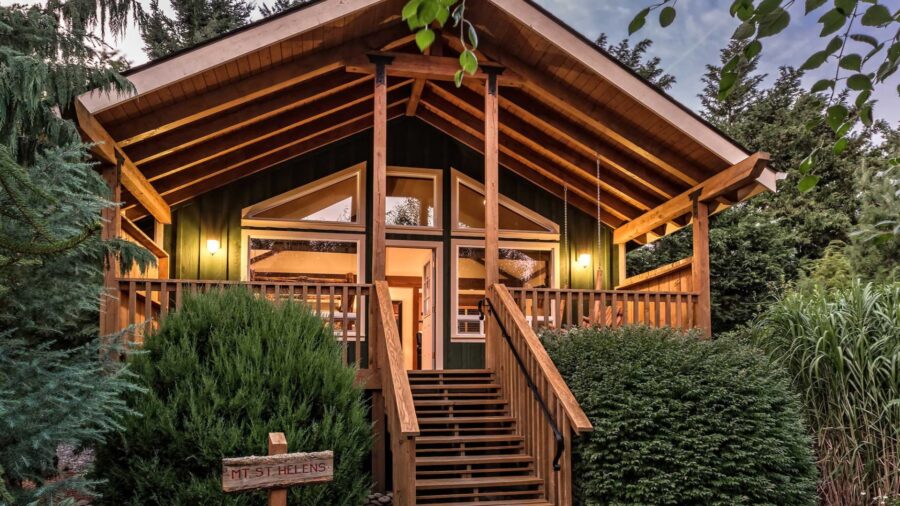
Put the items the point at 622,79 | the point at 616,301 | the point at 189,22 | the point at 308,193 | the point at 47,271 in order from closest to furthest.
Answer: the point at 47,271, the point at 622,79, the point at 616,301, the point at 308,193, the point at 189,22

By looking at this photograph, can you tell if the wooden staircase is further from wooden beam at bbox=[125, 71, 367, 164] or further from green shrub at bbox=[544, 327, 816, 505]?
wooden beam at bbox=[125, 71, 367, 164]

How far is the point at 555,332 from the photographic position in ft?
23.2

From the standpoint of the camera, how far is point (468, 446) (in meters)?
6.56

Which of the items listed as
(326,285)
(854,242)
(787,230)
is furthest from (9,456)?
(787,230)

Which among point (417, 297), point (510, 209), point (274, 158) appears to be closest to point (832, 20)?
point (274, 158)

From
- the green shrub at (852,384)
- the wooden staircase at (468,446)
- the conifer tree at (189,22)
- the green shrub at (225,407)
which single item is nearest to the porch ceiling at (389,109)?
the green shrub at (852,384)

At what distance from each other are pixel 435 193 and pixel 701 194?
146 inches

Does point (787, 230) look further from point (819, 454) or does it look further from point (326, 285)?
point (326, 285)

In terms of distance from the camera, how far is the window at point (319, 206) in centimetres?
995

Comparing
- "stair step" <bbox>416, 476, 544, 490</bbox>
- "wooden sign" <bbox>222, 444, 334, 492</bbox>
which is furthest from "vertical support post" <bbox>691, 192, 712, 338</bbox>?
"wooden sign" <bbox>222, 444, 334, 492</bbox>

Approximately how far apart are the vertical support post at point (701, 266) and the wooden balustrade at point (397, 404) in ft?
11.2

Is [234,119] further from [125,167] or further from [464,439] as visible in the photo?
[464,439]

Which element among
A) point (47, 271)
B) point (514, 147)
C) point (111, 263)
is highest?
point (514, 147)

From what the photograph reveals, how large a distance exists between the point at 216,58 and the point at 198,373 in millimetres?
3029
